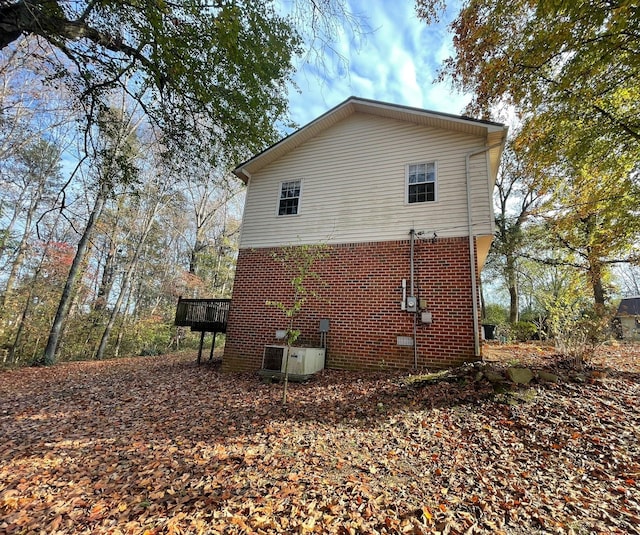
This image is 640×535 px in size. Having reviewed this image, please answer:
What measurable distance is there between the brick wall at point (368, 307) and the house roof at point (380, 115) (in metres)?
2.92

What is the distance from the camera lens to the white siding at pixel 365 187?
24.9ft

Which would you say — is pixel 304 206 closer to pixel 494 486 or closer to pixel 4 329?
pixel 494 486

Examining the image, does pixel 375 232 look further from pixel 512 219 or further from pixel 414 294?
pixel 512 219

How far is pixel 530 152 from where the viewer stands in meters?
7.34

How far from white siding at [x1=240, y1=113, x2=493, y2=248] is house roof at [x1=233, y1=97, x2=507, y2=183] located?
0.53ft

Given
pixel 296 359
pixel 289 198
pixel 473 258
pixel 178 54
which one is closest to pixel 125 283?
pixel 289 198

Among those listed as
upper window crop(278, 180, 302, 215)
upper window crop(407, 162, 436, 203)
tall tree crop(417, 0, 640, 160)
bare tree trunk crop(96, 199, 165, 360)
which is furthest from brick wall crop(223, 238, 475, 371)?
bare tree trunk crop(96, 199, 165, 360)

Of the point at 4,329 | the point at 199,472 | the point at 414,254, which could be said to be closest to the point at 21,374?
the point at 4,329

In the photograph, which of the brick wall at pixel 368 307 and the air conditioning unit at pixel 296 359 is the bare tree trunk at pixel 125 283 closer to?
the brick wall at pixel 368 307

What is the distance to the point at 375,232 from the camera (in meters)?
8.15

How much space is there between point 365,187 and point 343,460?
6.91 meters

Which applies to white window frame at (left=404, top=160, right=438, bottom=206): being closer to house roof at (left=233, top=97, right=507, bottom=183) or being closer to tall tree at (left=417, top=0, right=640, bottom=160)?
house roof at (left=233, top=97, right=507, bottom=183)

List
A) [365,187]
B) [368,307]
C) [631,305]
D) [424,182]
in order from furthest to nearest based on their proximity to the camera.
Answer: [631,305] → [365,187] → [424,182] → [368,307]

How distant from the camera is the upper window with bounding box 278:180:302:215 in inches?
368
